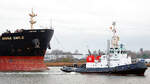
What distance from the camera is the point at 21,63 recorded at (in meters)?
42.3

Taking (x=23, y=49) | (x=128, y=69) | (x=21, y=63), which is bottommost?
(x=128, y=69)

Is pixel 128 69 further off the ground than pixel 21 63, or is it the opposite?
pixel 21 63

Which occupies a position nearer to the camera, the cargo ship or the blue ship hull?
the blue ship hull

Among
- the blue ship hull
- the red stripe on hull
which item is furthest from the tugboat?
the red stripe on hull

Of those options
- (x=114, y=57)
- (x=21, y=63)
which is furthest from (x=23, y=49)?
(x=114, y=57)

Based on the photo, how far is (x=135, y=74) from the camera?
4072cm

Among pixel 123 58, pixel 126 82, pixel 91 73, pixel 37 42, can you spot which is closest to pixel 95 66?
pixel 91 73

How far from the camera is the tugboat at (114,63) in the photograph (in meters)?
39.5

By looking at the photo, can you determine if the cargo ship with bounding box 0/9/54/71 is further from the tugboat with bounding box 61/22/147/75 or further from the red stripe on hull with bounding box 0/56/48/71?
the tugboat with bounding box 61/22/147/75

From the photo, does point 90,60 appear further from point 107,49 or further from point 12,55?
point 12,55

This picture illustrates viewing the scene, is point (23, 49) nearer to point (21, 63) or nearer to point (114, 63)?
point (21, 63)

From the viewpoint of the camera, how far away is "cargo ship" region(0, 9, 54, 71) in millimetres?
42406

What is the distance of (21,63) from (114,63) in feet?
39.9

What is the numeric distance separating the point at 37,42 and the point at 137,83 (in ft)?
53.6
